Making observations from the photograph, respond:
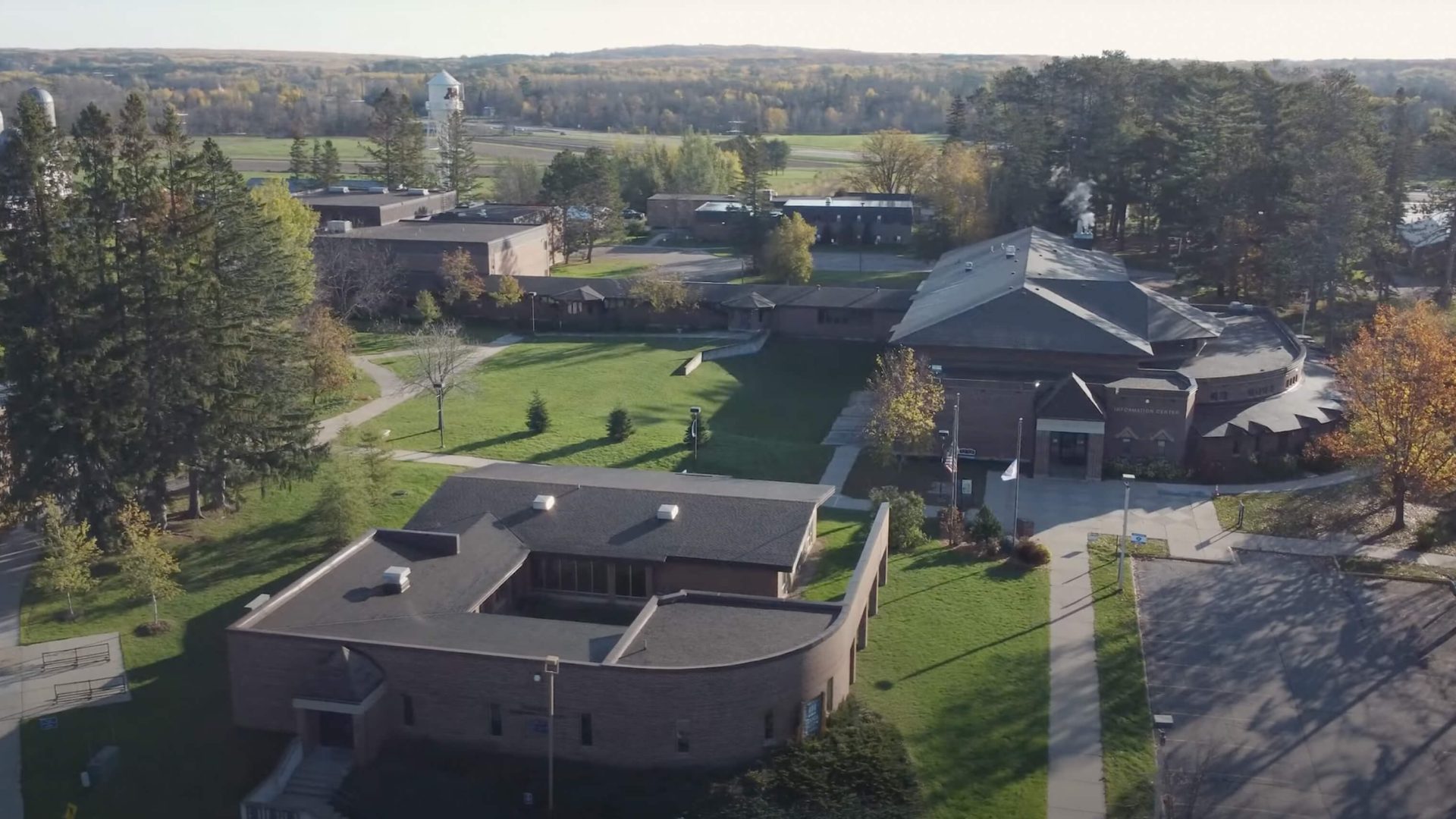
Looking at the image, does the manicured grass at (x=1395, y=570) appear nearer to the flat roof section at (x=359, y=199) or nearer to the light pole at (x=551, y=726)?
the light pole at (x=551, y=726)

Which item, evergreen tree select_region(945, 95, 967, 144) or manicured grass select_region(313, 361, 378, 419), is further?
evergreen tree select_region(945, 95, 967, 144)

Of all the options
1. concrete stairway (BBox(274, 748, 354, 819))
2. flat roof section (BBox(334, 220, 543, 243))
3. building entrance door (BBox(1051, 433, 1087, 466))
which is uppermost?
flat roof section (BBox(334, 220, 543, 243))

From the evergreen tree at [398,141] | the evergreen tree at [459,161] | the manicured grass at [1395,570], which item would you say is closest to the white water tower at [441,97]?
the evergreen tree at [459,161]

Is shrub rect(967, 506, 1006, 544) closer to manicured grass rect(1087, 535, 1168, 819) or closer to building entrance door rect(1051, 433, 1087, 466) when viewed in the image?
manicured grass rect(1087, 535, 1168, 819)

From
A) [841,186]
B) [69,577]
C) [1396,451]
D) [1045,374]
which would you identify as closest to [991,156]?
[841,186]

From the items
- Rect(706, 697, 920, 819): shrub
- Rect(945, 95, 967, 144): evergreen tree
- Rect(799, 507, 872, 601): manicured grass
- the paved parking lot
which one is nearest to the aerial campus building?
Rect(706, 697, 920, 819): shrub
